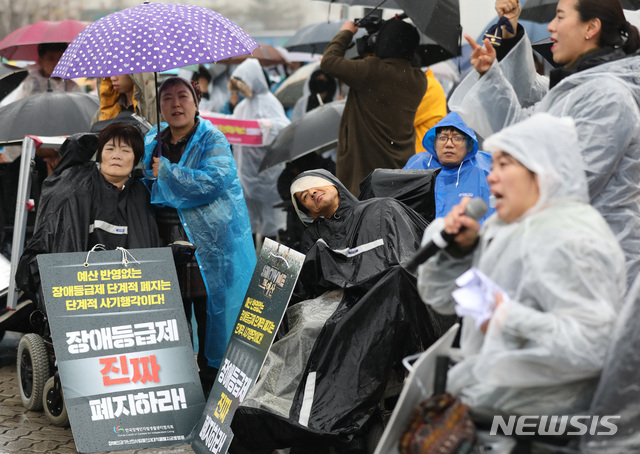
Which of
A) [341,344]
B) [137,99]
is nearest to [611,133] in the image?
[341,344]

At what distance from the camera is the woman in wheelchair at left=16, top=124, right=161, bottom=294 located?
5027mm

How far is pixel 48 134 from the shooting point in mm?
6961

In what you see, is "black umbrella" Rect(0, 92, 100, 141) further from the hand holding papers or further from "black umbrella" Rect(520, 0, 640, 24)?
the hand holding papers

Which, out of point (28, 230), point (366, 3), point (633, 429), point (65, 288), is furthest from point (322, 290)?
point (28, 230)

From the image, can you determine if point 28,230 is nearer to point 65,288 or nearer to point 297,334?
point 65,288

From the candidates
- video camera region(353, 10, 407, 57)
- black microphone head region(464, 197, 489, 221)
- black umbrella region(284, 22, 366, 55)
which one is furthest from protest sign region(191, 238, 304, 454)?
black umbrella region(284, 22, 366, 55)

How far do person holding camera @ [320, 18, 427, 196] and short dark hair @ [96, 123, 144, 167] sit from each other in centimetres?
198

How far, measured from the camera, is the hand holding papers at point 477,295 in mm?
2600

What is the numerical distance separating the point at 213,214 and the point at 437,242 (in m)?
2.96

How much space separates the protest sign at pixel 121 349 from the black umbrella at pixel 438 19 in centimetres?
234

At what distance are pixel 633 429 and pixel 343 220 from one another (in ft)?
8.87

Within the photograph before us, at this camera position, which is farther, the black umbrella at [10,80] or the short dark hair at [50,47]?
the short dark hair at [50,47]

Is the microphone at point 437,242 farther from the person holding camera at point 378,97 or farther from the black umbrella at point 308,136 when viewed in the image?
the black umbrella at point 308,136

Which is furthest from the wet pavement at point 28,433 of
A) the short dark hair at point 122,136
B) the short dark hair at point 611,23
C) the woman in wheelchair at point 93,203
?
the short dark hair at point 611,23
